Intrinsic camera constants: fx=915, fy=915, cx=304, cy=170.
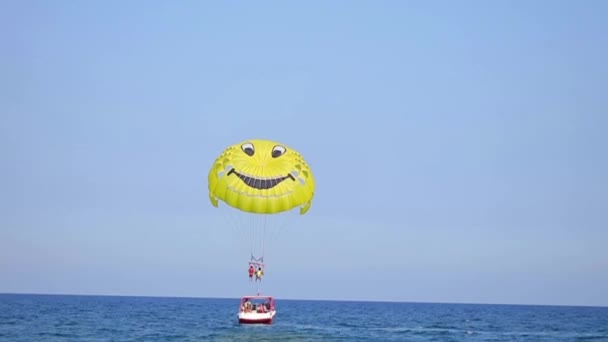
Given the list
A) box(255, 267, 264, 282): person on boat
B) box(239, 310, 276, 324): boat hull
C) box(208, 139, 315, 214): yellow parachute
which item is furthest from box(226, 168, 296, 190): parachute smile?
box(239, 310, 276, 324): boat hull

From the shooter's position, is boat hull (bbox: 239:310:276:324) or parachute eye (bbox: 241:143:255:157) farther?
boat hull (bbox: 239:310:276:324)

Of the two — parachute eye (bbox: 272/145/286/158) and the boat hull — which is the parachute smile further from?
the boat hull

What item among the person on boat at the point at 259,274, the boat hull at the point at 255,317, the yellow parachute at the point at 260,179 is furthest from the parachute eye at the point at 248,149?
the boat hull at the point at 255,317

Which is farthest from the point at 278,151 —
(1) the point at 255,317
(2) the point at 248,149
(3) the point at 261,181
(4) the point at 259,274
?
(1) the point at 255,317

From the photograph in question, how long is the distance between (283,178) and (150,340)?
1326 centimetres

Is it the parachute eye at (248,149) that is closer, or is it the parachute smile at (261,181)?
the parachute smile at (261,181)

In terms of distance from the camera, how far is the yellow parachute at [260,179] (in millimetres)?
45938

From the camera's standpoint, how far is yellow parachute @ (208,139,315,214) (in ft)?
151

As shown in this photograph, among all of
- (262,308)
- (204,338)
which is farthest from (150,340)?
(262,308)

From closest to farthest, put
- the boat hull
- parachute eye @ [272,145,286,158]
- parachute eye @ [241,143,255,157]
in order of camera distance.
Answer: parachute eye @ [241,143,255,157], parachute eye @ [272,145,286,158], the boat hull

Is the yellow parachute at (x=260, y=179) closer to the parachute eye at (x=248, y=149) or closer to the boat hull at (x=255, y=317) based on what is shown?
the parachute eye at (x=248, y=149)

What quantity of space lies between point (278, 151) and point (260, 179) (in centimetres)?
218

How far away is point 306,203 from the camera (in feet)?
156

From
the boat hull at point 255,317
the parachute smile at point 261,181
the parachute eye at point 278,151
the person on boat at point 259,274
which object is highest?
the parachute eye at point 278,151
